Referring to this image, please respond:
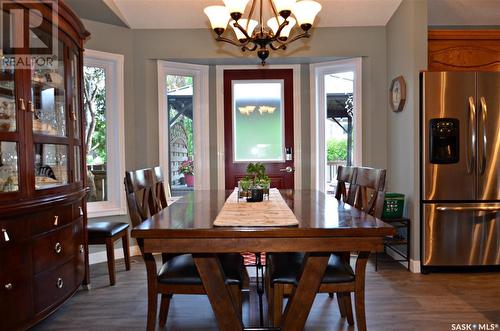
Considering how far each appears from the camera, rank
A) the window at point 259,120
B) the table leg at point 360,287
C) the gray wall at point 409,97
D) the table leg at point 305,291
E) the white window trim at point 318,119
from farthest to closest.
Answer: the window at point 259,120 < the white window trim at point 318,119 < the gray wall at point 409,97 < the table leg at point 360,287 < the table leg at point 305,291

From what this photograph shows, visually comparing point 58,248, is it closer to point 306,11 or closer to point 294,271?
point 294,271

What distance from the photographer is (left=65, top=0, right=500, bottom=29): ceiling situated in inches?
144

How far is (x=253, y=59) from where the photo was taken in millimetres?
4191

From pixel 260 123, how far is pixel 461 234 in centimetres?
246

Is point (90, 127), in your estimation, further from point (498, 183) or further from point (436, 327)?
point (498, 183)

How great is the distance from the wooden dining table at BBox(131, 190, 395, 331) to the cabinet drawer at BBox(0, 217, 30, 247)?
0.77 metres

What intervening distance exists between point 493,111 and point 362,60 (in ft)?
4.81

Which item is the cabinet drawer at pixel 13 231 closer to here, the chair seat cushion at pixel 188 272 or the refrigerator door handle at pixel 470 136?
the chair seat cushion at pixel 188 272

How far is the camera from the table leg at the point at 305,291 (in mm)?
1727

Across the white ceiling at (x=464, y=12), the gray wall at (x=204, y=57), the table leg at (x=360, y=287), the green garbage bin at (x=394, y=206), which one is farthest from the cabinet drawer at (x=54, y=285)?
the white ceiling at (x=464, y=12)

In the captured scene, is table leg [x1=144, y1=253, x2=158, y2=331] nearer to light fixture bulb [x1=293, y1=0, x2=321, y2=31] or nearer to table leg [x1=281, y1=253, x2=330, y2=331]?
table leg [x1=281, y1=253, x2=330, y2=331]

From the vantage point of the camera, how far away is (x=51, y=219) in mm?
2363

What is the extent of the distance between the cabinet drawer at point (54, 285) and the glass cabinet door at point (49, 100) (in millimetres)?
917

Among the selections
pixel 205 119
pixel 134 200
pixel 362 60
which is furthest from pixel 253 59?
pixel 134 200
